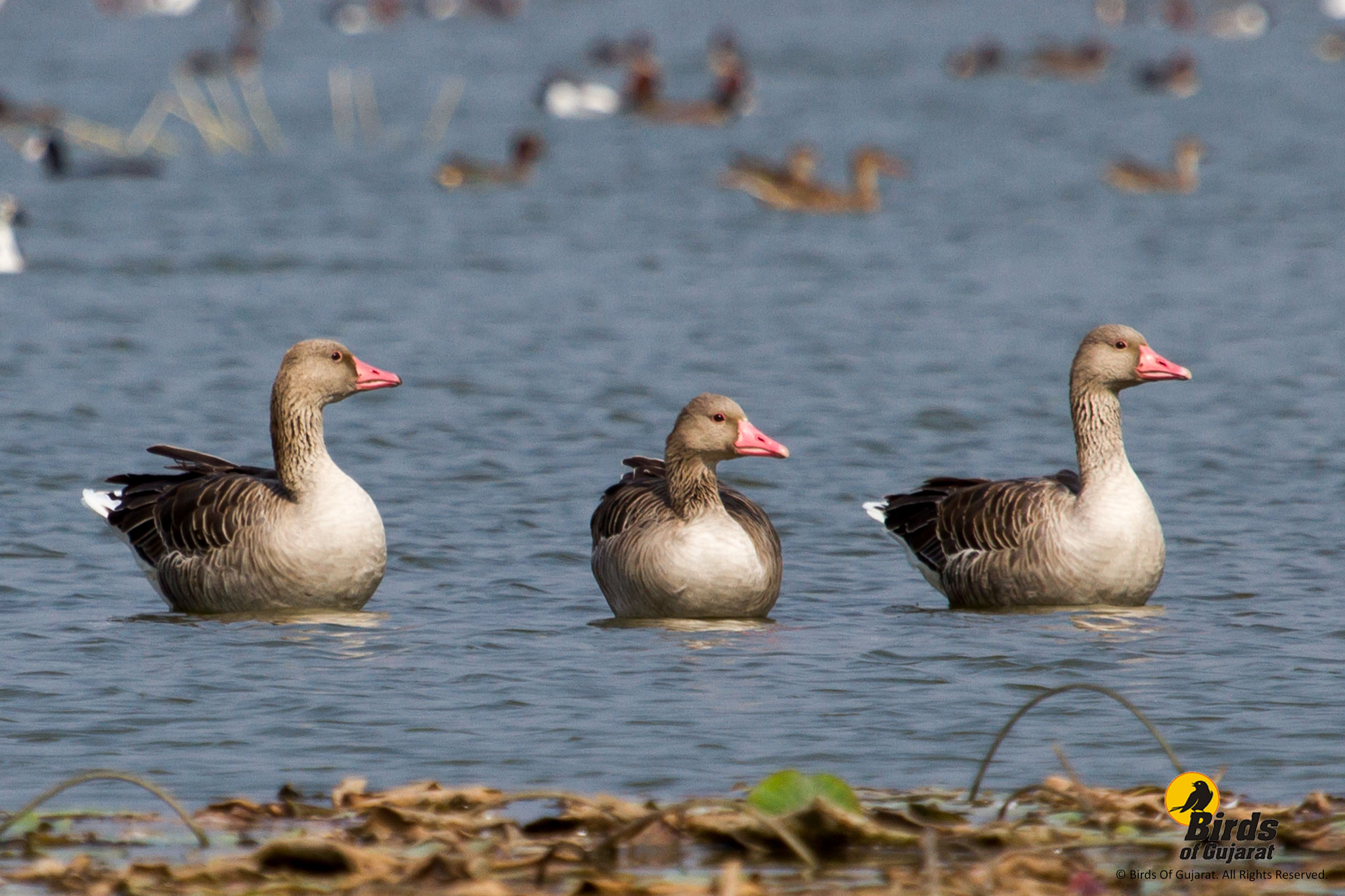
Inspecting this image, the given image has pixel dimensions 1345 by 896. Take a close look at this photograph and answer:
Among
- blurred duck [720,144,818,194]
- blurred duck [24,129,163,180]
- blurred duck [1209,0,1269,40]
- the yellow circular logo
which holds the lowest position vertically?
the yellow circular logo

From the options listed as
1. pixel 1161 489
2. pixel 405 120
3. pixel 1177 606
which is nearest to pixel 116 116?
pixel 405 120

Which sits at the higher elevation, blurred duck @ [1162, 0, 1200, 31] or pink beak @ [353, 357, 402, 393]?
blurred duck @ [1162, 0, 1200, 31]

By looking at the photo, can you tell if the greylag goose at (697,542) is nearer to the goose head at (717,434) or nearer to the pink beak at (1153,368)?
the goose head at (717,434)

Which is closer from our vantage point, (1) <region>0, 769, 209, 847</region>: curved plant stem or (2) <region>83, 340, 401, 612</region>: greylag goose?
(1) <region>0, 769, 209, 847</region>: curved plant stem

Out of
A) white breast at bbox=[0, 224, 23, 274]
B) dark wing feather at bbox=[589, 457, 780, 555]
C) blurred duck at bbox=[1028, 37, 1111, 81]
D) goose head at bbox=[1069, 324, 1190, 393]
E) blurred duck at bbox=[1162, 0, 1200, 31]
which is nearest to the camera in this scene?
dark wing feather at bbox=[589, 457, 780, 555]

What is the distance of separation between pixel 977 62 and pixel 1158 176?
60.3 feet

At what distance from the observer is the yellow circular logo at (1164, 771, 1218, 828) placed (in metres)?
6.67

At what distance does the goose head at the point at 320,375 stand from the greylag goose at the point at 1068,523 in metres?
3.03

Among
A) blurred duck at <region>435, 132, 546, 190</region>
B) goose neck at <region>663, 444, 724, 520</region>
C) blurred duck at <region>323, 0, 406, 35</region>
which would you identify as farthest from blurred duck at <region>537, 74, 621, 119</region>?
goose neck at <region>663, 444, 724, 520</region>

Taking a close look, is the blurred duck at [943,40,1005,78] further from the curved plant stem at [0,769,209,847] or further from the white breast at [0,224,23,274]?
the curved plant stem at [0,769,209,847]

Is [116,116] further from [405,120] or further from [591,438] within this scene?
[591,438]

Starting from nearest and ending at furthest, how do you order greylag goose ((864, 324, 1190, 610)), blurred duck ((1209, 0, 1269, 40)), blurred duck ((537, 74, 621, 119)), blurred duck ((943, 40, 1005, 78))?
greylag goose ((864, 324, 1190, 610)), blurred duck ((537, 74, 621, 119)), blurred duck ((943, 40, 1005, 78)), blurred duck ((1209, 0, 1269, 40))

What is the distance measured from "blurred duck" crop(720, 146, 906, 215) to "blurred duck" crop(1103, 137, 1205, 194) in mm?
3810

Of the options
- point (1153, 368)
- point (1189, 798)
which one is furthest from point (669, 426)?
point (1189, 798)
